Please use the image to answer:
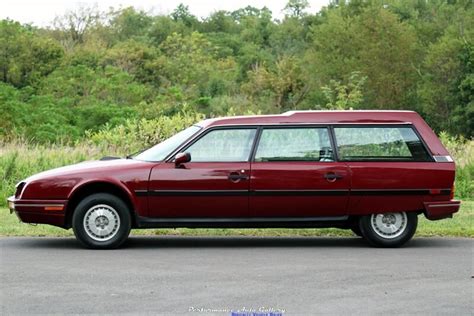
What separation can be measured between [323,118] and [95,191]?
285 centimetres

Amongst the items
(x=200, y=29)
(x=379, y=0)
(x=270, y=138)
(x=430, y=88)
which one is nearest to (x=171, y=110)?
(x=270, y=138)

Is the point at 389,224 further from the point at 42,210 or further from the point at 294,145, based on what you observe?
the point at 42,210

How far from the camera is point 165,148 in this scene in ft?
41.1

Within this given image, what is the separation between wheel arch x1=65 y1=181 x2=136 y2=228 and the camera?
1205 cm

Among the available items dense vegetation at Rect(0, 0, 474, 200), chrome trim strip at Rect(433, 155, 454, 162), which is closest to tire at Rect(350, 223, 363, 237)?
chrome trim strip at Rect(433, 155, 454, 162)

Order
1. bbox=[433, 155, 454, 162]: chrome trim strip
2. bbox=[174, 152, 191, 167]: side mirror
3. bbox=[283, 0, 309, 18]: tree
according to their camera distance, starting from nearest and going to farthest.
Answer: bbox=[174, 152, 191, 167]: side mirror, bbox=[433, 155, 454, 162]: chrome trim strip, bbox=[283, 0, 309, 18]: tree

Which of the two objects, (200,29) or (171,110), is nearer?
(171,110)

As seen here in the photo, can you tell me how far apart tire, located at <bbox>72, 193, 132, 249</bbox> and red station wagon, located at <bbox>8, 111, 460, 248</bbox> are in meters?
0.01

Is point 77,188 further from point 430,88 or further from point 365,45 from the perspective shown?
point 365,45

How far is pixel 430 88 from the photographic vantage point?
8656 centimetres

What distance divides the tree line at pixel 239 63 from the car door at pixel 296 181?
3524 cm

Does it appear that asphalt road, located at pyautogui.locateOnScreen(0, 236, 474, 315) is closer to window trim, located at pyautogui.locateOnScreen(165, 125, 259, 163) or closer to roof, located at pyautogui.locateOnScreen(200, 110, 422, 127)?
window trim, located at pyautogui.locateOnScreen(165, 125, 259, 163)

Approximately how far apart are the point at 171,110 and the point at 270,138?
110ft

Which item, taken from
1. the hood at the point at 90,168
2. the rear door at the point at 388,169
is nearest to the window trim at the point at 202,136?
the hood at the point at 90,168
